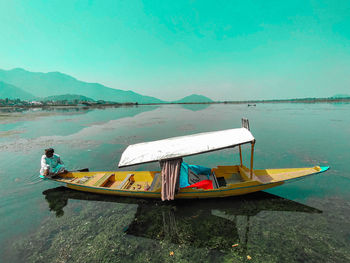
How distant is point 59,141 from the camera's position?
2264 cm

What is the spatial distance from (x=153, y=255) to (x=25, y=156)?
18.1m

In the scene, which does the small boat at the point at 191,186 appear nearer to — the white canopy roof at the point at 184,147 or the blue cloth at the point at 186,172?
the white canopy roof at the point at 184,147

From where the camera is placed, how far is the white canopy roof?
8.32 meters

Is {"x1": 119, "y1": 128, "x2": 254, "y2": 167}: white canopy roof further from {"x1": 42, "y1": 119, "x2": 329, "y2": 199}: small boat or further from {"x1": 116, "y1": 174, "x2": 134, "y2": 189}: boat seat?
{"x1": 116, "y1": 174, "x2": 134, "y2": 189}: boat seat

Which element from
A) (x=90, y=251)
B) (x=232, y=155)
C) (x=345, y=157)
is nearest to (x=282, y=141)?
(x=345, y=157)

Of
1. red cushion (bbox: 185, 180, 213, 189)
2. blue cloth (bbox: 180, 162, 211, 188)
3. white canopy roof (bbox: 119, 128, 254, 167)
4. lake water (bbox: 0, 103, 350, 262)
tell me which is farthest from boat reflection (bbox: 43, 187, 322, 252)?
white canopy roof (bbox: 119, 128, 254, 167)

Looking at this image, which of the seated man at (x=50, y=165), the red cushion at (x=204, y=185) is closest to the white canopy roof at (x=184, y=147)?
the red cushion at (x=204, y=185)

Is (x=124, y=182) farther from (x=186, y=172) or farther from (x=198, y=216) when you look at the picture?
(x=198, y=216)

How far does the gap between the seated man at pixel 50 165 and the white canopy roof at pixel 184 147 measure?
5.35 metres

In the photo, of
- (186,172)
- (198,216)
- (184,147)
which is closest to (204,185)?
(186,172)

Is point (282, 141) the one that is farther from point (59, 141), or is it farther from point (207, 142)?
point (59, 141)

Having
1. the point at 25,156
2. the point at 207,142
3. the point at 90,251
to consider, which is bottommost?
the point at 90,251

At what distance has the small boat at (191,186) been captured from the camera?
8461mm

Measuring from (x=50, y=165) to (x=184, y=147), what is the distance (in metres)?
9.11
